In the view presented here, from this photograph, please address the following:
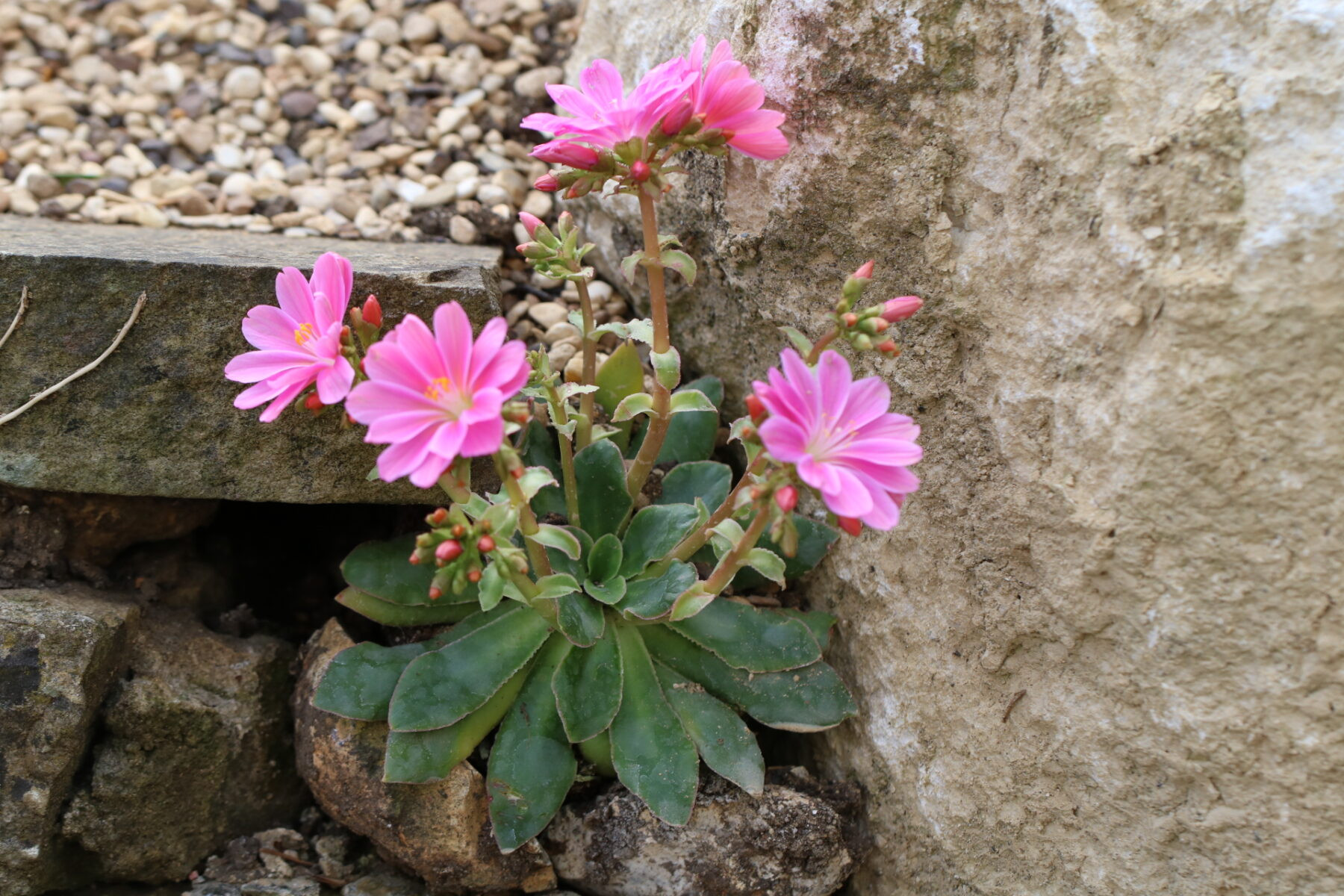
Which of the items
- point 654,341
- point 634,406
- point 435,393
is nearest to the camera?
point 435,393

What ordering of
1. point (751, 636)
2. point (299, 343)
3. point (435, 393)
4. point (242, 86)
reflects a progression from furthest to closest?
point (242, 86)
point (751, 636)
point (299, 343)
point (435, 393)

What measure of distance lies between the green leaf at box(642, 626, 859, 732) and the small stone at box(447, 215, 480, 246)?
5.12 feet

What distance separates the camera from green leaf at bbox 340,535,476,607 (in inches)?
100

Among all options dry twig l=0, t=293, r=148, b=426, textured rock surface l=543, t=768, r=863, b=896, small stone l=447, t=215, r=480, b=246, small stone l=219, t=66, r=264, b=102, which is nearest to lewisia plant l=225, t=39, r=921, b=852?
textured rock surface l=543, t=768, r=863, b=896

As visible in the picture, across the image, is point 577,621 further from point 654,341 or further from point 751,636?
point 654,341

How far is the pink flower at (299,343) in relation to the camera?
1910 millimetres

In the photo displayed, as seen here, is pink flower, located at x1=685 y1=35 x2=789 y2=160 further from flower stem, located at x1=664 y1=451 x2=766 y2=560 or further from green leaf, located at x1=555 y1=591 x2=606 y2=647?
green leaf, located at x1=555 y1=591 x2=606 y2=647

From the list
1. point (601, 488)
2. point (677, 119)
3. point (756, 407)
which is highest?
point (677, 119)

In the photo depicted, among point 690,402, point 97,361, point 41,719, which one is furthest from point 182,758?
point 690,402

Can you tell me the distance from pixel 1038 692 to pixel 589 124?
1.53m

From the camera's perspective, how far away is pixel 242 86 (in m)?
4.00

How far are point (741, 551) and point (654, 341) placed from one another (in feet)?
1.74

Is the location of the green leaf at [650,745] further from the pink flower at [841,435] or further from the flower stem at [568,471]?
the pink flower at [841,435]

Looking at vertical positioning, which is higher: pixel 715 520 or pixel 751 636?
pixel 715 520
